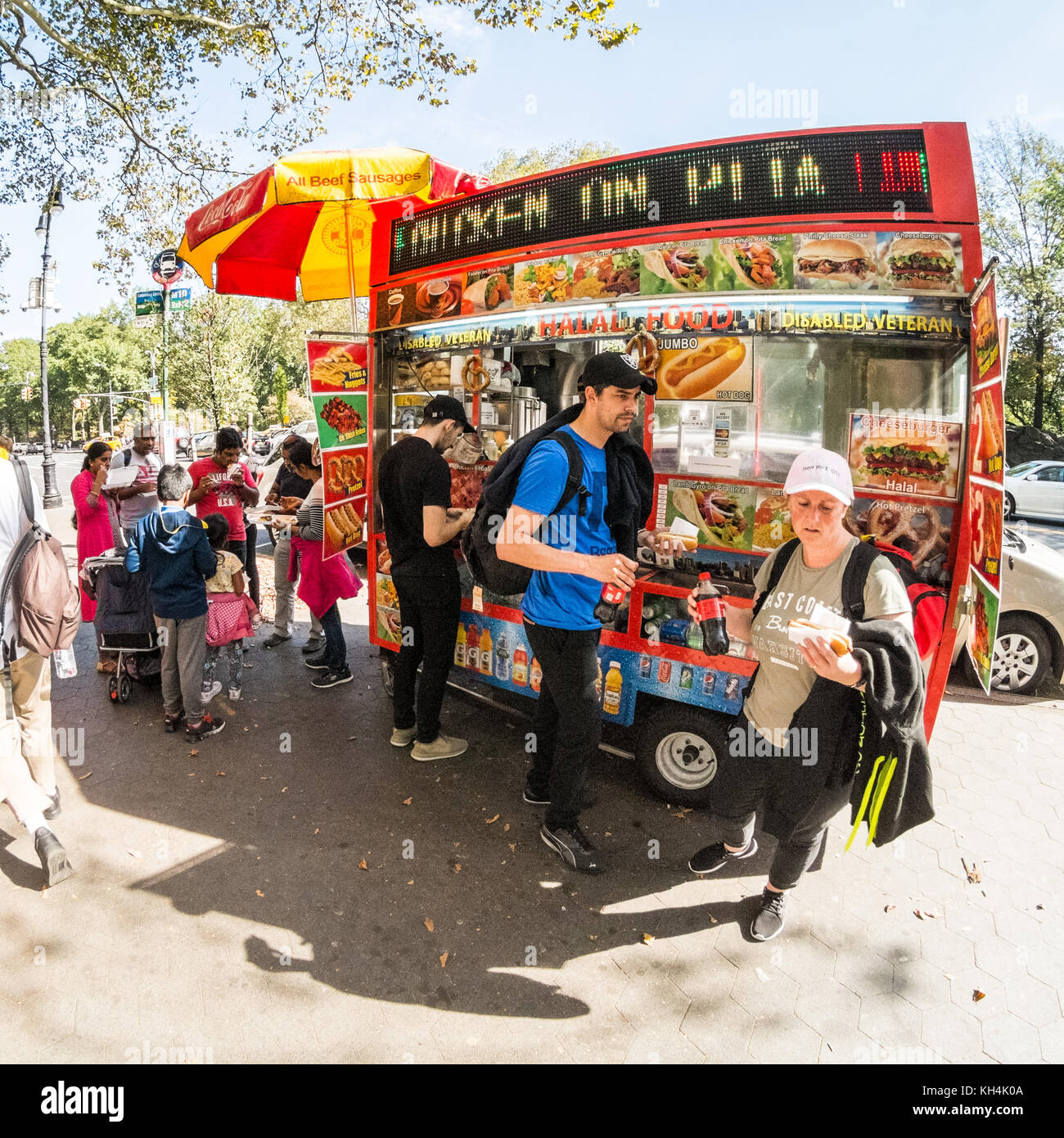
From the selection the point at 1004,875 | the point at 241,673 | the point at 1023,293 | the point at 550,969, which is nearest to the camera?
the point at 550,969

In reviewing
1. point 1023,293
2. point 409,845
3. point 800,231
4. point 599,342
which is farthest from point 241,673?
point 1023,293

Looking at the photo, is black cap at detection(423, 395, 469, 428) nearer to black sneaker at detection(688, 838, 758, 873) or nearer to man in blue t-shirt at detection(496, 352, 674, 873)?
man in blue t-shirt at detection(496, 352, 674, 873)

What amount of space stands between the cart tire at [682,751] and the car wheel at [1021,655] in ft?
11.2

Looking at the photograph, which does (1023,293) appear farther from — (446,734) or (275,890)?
(275,890)

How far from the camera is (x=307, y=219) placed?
20.6 ft

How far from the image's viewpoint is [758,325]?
3379mm

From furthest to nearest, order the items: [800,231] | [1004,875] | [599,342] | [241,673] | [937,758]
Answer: [241,673] < [937,758] < [599,342] < [1004,875] < [800,231]

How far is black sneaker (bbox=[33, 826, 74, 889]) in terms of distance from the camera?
10.6 ft

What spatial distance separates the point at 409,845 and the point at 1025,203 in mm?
31556

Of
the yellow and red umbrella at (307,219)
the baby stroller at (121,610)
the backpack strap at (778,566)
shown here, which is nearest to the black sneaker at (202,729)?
the baby stroller at (121,610)

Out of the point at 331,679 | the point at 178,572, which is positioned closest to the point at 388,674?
the point at 331,679

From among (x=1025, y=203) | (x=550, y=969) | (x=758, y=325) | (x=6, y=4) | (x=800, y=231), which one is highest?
(x=1025, y=203)

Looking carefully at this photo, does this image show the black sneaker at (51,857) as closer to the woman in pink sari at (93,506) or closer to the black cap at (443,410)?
the black cap at (443,410)

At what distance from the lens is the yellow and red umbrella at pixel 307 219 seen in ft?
14.7
